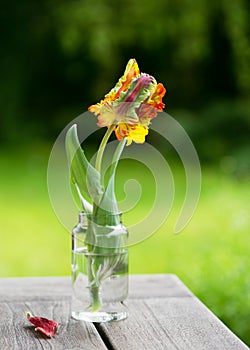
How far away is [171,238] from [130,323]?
12.6 feet

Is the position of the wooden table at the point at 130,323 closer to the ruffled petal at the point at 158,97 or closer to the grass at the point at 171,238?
the ruffled petal at the point at 158,97

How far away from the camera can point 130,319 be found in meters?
1.44

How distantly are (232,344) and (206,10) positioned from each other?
6.41 metres

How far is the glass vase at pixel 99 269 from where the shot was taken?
1410mm

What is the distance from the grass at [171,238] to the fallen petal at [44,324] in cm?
151

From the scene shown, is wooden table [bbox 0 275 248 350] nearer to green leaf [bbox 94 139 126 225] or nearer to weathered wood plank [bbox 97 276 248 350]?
weathered wood plank [bbox 97 276 248 350]

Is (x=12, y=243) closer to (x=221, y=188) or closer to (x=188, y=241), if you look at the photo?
(x=188, y=241)

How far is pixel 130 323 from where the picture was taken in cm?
141

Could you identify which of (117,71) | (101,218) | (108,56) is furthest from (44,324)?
(117,71)

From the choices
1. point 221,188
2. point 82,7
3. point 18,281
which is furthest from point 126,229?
point 82,7

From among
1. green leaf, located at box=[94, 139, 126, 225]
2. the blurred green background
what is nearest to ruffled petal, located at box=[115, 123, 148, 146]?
green leaf, located at box=[94, 139, 126, 225]

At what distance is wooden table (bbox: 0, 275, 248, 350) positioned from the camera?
129 centimetres

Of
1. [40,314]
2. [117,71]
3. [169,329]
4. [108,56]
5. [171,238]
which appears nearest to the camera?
[169,329]

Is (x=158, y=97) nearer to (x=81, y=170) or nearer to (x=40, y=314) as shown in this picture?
(x=81, y=170)
